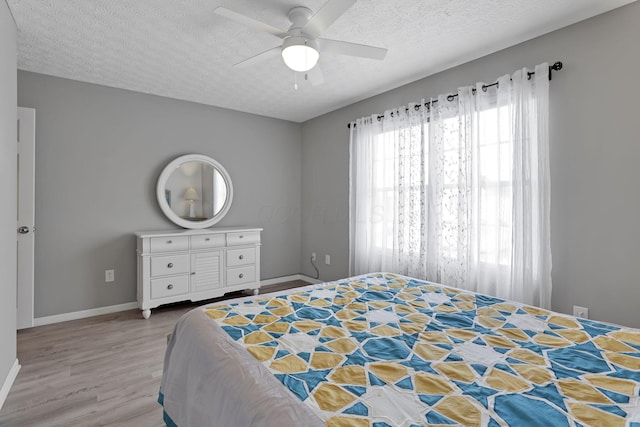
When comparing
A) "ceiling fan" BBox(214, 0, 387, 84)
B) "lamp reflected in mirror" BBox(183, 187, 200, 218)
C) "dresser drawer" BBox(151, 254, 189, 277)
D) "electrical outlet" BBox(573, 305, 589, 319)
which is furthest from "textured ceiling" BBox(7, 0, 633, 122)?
"electrical outlet" BBox(573, 305, 589, 319)

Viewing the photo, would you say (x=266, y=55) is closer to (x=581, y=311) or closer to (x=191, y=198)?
(x=191, y=198)

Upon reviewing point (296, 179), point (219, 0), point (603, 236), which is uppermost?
point (219, 0)

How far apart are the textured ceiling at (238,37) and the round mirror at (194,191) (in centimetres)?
88

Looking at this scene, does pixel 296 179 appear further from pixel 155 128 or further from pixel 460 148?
pixel 460 148

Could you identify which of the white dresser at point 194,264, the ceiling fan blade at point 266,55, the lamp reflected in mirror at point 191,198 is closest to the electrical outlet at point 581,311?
the ceiling fan blade at point 266,55

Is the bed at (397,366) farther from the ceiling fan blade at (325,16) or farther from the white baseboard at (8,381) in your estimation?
the ceiling fan blade at (325,16)

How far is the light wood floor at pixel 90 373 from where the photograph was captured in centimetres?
184

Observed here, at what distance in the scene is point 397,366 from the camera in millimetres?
1156

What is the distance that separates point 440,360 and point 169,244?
3.07 m

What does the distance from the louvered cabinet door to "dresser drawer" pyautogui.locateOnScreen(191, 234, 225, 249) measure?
8cm

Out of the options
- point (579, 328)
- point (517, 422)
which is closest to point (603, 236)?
point (579, 328)

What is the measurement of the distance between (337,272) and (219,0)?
10.8 ft

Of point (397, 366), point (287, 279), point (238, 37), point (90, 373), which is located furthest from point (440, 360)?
point (287, 279)

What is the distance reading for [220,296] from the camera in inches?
155
